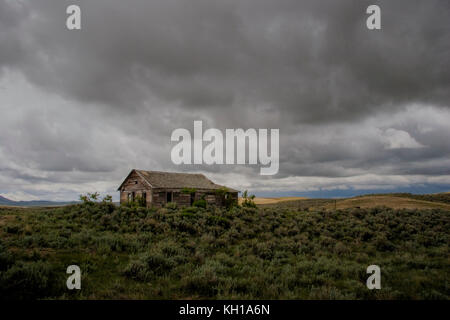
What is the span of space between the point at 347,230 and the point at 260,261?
9.20 metres

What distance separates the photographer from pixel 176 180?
3117cm

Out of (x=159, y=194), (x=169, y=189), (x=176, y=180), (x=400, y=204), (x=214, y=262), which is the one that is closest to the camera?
(x=214, y=262)

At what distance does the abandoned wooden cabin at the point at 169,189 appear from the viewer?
1077 inches

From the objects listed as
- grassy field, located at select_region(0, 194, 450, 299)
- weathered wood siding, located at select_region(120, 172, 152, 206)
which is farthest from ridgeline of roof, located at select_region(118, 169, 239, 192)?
grassy field, located at select_region(0, 194, 450, 299)

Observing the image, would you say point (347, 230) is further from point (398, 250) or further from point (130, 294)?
point (130, 294)

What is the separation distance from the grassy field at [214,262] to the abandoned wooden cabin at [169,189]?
10874mm

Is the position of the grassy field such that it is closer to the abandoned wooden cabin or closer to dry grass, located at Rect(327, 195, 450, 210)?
the abandoned wooden cabin

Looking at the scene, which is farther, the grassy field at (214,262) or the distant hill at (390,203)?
the distant hill at (390,203)

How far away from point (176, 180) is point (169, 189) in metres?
3.05

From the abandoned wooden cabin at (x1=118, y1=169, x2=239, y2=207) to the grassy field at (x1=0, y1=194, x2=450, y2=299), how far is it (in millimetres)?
10874

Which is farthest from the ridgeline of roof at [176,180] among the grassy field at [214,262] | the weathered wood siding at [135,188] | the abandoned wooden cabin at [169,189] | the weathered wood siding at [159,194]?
the grassy field at [214,262]

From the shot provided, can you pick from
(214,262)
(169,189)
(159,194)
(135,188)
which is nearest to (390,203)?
(169,189)

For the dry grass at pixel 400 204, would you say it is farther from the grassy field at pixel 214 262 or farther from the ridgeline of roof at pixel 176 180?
the grassy field at pixel 214 262

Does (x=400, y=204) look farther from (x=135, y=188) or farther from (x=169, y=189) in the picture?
(x=135, y=188)
